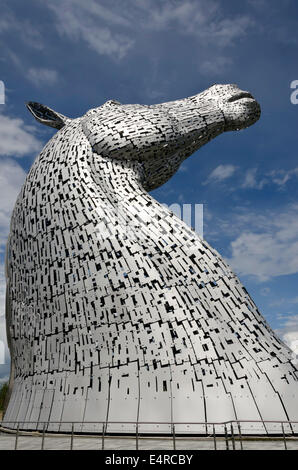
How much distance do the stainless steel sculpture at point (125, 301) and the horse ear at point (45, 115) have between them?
113cm

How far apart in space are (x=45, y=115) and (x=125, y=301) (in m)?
5.25

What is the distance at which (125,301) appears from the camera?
17.6 feet

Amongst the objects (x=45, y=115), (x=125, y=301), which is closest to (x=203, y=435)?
(x=125, y=301)

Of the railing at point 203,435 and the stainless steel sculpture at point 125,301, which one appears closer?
the railing at point 203,435

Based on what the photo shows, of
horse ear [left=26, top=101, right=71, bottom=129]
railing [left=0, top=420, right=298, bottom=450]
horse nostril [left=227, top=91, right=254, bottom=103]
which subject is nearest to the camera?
railing [left=0, top=420, right=298, bottom=450]

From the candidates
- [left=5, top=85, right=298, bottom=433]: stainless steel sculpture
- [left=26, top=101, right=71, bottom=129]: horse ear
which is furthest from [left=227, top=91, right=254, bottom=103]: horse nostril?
[left=26, top=101, right=71, bottom=129]: horse ear

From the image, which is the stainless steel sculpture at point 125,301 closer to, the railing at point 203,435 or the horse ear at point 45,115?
the railing at point 203,435

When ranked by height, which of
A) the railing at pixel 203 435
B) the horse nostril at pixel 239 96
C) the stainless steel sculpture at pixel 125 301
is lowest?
the railing at pixel 203 435

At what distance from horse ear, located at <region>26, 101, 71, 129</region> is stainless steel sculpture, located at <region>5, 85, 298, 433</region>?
1.13 meters

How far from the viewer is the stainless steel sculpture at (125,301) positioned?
4.70 metres

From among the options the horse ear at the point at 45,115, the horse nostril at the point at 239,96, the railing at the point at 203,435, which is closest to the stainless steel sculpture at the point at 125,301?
the railing at the point at 203,435

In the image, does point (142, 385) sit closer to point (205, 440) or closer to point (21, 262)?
point (205, 440)

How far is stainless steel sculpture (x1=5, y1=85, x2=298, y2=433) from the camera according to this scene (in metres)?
4.70

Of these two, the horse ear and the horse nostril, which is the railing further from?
the horse ear
